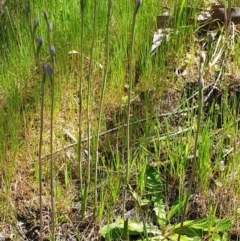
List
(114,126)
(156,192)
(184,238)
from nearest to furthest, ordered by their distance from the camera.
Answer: (184,238) → (156,192) → (114,126)

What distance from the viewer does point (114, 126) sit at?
1.88 metres

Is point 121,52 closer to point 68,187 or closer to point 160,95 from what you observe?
point 160,95

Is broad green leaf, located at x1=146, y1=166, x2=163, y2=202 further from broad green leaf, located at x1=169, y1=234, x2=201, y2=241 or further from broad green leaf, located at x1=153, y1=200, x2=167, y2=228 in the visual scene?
broad green leaf, located at x1=169, y1=234, x2=201, y2=241

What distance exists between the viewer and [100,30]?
7.16ft

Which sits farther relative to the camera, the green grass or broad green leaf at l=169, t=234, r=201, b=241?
the green grass

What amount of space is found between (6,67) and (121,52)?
469 mm

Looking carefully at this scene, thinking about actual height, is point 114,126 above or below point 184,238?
above

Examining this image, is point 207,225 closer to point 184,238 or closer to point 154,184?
point 184,238

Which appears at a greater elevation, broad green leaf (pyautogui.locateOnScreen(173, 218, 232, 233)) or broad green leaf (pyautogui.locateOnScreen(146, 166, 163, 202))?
broad green leaf (pyautogui.locateOnScreen(146, 166, 163, 202))

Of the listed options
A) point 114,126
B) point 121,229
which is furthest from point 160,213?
point 114,126

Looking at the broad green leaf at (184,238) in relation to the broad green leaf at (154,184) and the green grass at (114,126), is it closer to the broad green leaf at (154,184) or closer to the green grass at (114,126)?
the green grass at (114,126)

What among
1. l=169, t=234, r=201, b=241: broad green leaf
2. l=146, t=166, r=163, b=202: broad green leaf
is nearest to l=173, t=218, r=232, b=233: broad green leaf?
l=169, t=234, r=201, b=241: broad green leaf

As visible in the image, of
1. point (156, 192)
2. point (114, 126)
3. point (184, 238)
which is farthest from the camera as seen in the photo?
point (114, 126)

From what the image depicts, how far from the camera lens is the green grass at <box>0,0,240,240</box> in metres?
1.53
